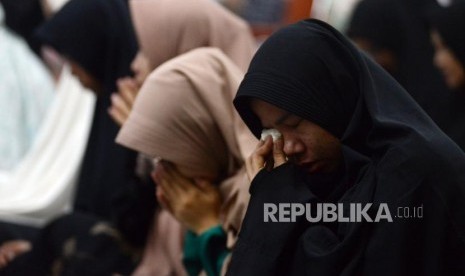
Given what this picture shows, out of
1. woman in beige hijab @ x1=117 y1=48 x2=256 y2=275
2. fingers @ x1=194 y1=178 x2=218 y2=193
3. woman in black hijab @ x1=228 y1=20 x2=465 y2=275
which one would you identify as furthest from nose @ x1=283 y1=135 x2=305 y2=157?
fingers @ x1=194 y1=178 x2=218 y2=193

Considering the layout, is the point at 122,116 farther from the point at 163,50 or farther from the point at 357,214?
the point at 357,214

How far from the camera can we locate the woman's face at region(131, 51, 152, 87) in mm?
2617

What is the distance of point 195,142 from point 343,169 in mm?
541

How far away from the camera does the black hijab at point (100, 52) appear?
2.89 metres

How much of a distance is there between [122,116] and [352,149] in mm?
1021

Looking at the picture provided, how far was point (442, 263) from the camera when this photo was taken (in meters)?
1.60

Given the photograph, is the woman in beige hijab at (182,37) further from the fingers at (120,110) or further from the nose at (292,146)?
the nose at (292,146)

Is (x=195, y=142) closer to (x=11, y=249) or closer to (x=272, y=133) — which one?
(x=272, y=133)

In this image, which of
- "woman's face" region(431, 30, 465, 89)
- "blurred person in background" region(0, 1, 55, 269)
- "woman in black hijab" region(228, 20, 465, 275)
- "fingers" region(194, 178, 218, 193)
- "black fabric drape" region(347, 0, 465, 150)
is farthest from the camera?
"blurred person in background" region(0, 1, 55, 269)

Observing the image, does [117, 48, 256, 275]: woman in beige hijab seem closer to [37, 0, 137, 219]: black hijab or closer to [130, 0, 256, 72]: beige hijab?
[130, 0, 256, 72]: beige hijab

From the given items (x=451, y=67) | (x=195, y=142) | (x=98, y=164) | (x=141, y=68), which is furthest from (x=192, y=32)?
(x=451, y=67)

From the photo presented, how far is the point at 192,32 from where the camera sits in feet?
8.52

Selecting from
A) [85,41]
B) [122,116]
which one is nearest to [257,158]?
[122,116]

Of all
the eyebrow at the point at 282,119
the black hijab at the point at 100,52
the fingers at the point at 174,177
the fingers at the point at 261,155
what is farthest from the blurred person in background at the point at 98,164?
the eyebrow at the point at 282,119
